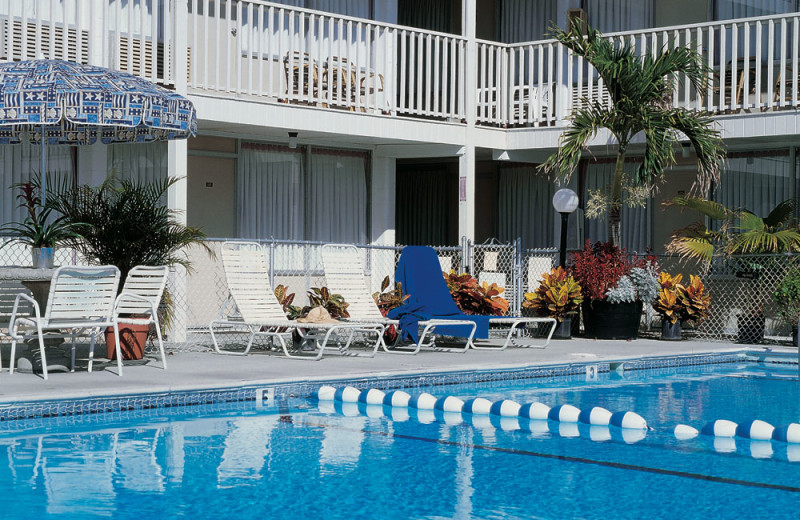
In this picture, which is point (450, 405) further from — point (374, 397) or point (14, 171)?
point (14, 171)

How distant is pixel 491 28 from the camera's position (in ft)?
64.4

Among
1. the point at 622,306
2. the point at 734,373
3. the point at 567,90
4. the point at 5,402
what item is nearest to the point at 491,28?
the point at 567,90

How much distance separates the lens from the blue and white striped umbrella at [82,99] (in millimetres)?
9367

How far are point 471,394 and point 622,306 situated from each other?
468 centimetres

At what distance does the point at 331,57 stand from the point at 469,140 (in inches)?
93.2

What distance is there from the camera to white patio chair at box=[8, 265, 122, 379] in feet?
29.4

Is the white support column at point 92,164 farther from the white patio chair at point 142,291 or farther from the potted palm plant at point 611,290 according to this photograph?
the potted palm plant at point 611,290

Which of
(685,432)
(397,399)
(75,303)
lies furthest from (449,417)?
(75,303)

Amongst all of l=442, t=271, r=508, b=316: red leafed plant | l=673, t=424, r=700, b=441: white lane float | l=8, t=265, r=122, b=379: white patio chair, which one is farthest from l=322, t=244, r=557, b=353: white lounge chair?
l=673, t=424, r=700, b=441: white lane float

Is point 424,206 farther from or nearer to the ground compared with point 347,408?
farther from the ground

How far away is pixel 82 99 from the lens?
9500mm

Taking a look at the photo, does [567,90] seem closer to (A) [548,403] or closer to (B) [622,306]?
(B) [622,306]

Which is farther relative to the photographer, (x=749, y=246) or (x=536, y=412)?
(x=749, y=246)

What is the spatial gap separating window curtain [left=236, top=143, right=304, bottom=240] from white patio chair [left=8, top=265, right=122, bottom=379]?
6317mm
